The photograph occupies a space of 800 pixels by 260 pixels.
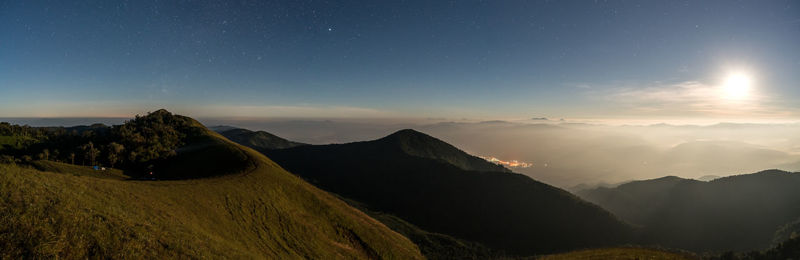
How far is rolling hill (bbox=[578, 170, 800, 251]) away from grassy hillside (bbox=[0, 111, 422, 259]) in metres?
169

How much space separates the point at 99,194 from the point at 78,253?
17.0m

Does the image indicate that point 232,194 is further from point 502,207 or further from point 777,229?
point 777,229

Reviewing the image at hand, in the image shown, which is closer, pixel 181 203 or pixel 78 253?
pixel 78 253

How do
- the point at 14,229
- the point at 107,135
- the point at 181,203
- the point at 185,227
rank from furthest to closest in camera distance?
1. the point at 107,135
2. the point at 181,203
3. the point at 185,227
4. the point at 14,229

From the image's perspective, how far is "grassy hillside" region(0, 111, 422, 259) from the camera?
14.8m

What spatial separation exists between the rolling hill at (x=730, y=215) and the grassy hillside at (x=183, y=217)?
169m

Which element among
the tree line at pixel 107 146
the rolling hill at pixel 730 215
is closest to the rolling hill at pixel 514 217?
the rolling hill at pixel 730 215

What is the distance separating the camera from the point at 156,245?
728 inches

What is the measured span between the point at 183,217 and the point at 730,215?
269599 mm

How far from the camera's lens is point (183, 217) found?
31.6 meters

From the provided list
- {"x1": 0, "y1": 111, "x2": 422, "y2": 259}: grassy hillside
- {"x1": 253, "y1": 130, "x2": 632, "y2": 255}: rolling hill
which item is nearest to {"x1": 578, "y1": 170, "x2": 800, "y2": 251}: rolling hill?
{"x1": 253, "y1": 130, "x2": 632, "y2": 255}: rolling hill

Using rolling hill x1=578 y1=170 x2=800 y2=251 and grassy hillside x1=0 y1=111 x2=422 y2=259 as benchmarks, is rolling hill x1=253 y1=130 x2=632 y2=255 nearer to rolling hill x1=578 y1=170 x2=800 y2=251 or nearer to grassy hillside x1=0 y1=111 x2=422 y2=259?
rolling hill x1=578 y1=170 x2=800 y2=251

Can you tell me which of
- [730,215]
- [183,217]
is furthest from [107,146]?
[730,215]

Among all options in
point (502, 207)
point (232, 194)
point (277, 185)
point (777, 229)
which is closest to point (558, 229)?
point (502, 207)
